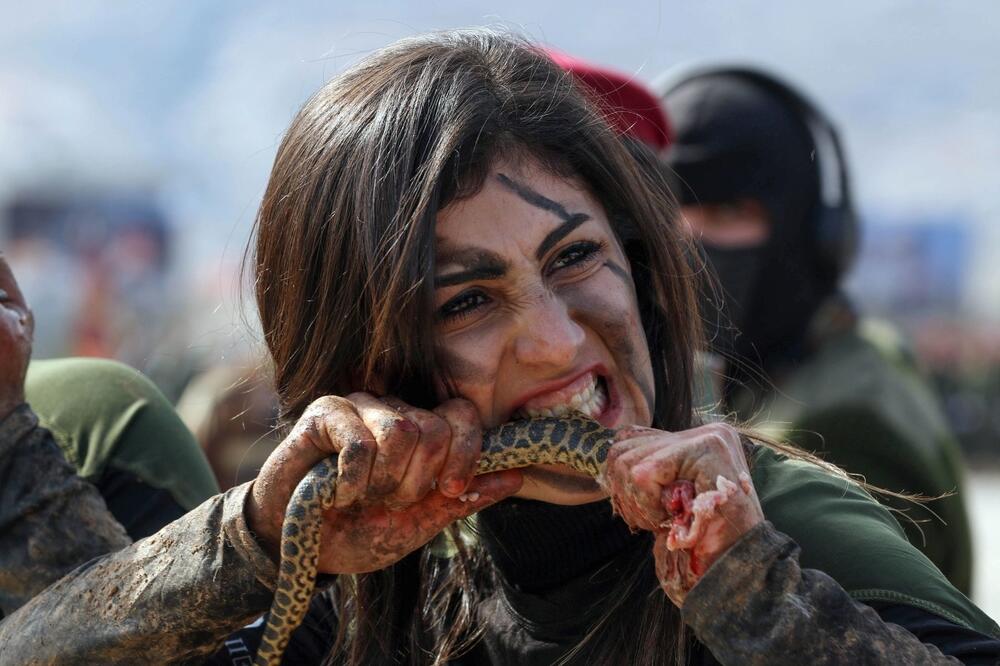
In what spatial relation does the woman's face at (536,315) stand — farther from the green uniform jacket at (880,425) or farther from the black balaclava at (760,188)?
the black balaclava at (760,188)

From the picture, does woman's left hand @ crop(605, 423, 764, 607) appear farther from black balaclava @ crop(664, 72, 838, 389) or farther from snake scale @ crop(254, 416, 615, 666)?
black balaclava @ crop(664, 72, 838, 389)

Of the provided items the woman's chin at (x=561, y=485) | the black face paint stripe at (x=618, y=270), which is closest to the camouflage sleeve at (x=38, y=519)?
the woman's chin at (x=561, y=485)

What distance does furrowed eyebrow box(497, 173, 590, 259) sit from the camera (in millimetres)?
2482

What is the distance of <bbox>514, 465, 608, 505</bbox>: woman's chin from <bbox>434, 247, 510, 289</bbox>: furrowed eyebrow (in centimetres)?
36

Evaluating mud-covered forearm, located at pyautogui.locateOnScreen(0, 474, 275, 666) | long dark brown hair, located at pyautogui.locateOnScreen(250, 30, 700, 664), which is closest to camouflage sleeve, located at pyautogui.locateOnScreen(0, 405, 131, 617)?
mud-covered forearm, located at pyautogui.locateOnScreen(0, 474, 275, 666)

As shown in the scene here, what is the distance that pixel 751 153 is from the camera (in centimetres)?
624

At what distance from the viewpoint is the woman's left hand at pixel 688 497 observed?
1966 mm

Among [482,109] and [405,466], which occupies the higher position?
[482,109]

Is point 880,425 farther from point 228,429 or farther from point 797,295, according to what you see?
point 228,429

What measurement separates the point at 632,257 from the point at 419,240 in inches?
21.9

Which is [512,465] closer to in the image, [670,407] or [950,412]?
[670,407]

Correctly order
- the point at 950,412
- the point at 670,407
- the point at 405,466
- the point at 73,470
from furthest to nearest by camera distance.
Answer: the point at 950,412, the point at 73,470, the point at 670,407, the point at 405,466

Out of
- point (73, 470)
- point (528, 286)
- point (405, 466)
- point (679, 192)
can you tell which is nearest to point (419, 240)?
point (528, 286)

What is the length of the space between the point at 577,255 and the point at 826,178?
13.3 feet
